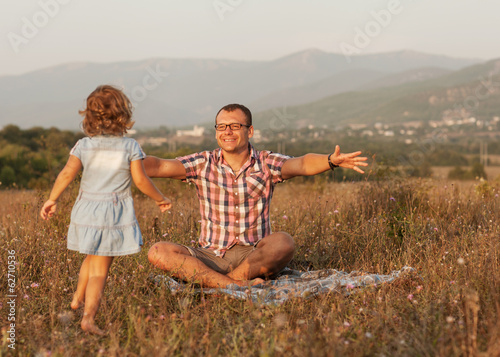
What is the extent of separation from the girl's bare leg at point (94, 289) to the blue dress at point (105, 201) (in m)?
0.14

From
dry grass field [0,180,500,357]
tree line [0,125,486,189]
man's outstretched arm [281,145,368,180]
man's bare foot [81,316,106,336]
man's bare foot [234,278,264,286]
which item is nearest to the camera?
dry grass field [0,180,500,357]

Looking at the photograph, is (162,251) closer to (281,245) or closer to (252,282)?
(252,282)

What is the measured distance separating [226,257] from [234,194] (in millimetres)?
574

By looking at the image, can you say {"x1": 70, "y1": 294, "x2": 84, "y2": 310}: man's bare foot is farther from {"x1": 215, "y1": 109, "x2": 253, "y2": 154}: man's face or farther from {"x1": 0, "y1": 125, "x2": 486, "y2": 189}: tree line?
{"x1": 0, "y1": 125, "x2": 486, "y2": 189}: tree line

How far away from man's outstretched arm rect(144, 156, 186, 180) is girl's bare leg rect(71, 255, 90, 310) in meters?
1.10

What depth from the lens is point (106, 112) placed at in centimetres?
324

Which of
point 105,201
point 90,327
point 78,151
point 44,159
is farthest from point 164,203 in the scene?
point 44,159

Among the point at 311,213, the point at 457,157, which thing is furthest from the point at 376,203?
the point at 457,157

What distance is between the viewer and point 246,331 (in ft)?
10.1

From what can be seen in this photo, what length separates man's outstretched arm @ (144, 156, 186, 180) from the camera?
4234 mm

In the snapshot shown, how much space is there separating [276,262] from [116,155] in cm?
171

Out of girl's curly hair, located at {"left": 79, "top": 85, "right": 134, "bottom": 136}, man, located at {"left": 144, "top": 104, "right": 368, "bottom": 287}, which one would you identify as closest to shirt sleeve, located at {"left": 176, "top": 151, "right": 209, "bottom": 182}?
man, located at {"left": 144, "top": 104, "right": 368, "bottom": 287}

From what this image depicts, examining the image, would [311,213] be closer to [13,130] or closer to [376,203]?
[376,203]

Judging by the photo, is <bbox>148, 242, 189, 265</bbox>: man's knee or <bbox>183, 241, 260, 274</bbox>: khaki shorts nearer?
<bbox>148, 242, 189, 265</bbox>: man's knee
